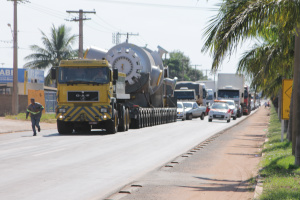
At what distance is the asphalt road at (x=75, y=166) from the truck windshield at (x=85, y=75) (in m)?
4.79

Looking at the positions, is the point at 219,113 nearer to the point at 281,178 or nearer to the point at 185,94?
the point at 185,94

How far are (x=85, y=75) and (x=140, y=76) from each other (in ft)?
18.7

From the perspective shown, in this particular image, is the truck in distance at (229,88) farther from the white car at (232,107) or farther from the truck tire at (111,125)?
the truck tire at (111,125)

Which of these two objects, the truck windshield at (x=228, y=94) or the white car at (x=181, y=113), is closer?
the white car at (x=181, y=113)

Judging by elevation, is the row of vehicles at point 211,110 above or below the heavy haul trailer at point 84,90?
below

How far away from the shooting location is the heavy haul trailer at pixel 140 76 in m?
30.2

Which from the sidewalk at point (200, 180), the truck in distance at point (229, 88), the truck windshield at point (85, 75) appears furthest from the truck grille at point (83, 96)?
the truck in distance at point (229, 88)

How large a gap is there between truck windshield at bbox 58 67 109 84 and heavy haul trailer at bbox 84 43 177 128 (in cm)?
358

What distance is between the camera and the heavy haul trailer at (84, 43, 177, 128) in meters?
30.2

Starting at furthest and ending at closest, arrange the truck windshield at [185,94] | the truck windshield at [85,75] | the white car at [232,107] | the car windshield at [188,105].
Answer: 1. the truck windshield at [185,94]
2. the white car at [232,107]
3. the car windshield at [188,105]
4. the truck windshield at [85,75]

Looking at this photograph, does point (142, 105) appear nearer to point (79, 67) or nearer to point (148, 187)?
point (79, 67)

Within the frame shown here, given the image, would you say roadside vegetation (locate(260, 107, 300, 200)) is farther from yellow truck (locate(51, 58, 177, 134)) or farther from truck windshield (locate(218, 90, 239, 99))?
truck windshield (locate(218, 90, 239, 99))

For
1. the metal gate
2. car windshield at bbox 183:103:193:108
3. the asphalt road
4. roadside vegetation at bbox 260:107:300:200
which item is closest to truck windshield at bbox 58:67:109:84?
the asphalt road

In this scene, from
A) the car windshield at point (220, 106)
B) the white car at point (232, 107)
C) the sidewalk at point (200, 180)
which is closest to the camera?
the sidewalk at point (200, 180)
